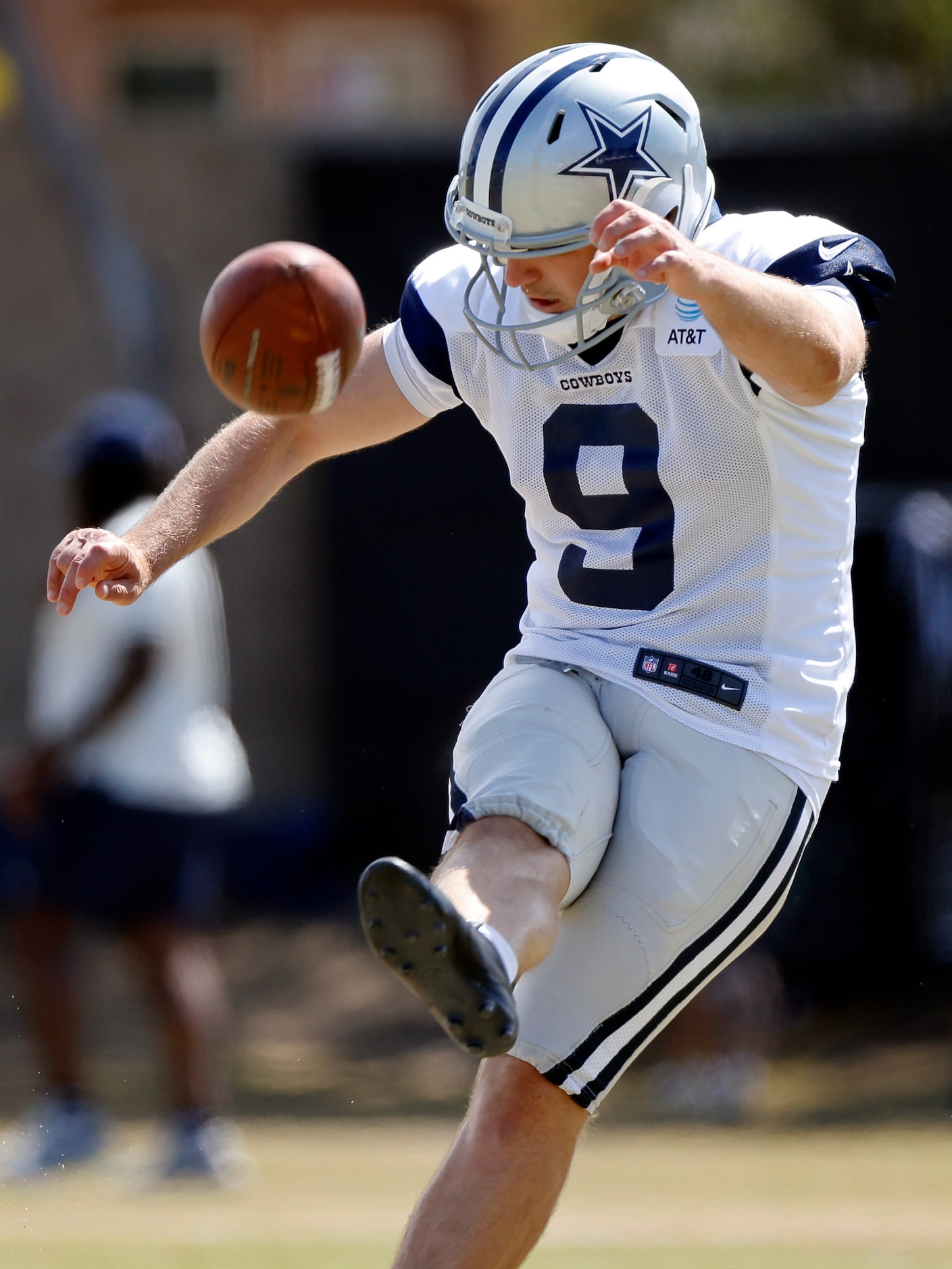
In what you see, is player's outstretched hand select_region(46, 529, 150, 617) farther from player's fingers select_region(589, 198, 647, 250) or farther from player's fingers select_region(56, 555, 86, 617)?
player's fingers select_region(589, 198, 647, 250)

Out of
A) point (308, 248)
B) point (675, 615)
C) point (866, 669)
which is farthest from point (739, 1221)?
point (308, 248)

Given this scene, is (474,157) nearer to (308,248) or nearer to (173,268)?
(308,248)

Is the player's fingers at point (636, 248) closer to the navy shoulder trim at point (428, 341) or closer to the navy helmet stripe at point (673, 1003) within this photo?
the navy shoulder trim at point (428, 341)

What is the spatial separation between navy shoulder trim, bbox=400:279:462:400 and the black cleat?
1.18 meters

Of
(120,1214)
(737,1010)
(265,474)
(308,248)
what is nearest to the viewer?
(308,248)

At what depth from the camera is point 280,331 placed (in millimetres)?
3262

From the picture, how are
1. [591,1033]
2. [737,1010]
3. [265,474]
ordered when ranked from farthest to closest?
[737,1010]
[265,474]
[591,1033]

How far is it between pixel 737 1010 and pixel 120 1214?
9.64 ft

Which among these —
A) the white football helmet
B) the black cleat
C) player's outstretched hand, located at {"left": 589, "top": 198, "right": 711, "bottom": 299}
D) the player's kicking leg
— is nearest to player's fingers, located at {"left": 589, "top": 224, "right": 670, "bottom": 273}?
player's outstretched hand, located at {"left": 589, "top": 198, "right": 711, "bottom": 299}

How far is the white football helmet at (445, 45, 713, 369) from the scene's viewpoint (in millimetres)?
3158

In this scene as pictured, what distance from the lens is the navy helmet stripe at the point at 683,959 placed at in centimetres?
309

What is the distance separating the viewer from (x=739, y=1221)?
613 cm

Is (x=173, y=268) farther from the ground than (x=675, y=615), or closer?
farther from the ground

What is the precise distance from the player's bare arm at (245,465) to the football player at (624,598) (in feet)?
0.07
